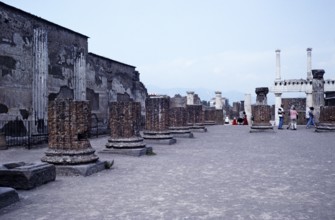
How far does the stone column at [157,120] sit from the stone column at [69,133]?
5066 millimetres

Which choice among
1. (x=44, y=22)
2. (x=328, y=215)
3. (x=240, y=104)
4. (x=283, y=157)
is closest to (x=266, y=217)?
(x=328, y=215)

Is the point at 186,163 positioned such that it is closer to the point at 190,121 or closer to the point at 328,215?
the point at 328,215

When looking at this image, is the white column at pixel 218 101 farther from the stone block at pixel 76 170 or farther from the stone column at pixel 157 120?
the stone block at pixel 76 170

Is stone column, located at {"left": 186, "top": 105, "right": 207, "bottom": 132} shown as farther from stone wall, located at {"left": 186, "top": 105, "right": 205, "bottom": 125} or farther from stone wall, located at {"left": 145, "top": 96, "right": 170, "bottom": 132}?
stone wall, located at {"left": 145, "top": 96, "right": 170, "bottom": 132}

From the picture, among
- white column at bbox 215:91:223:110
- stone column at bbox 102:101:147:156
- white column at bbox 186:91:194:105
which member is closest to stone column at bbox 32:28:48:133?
stone column at bbox 102:101:147:156

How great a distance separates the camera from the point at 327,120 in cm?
1644

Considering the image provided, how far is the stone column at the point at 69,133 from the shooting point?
258 inches

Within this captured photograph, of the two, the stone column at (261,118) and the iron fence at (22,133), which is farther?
the stone column at (261,118)

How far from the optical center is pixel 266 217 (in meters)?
3.53

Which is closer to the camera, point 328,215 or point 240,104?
point 328,215

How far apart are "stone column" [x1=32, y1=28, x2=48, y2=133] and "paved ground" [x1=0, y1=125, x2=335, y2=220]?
231 inches

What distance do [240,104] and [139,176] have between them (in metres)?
34.6

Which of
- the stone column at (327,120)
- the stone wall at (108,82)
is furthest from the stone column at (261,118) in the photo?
the stone wall at (108,82)

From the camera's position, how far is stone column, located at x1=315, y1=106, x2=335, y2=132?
52.9ft
